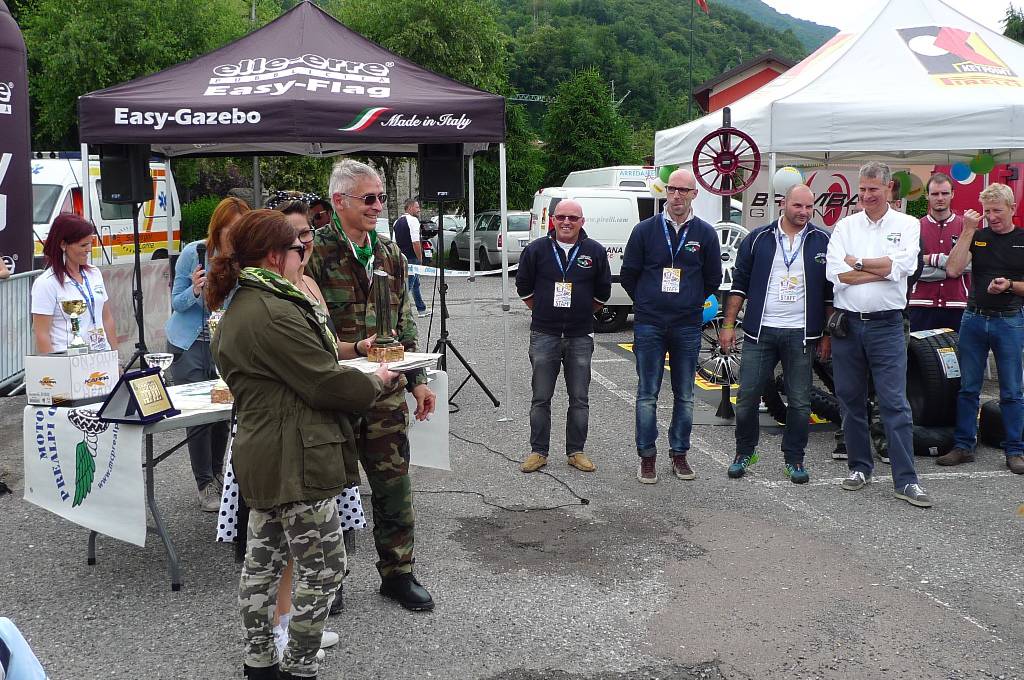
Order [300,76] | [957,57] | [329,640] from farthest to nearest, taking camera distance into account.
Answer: [957,57]
[300,76]
[329,640]

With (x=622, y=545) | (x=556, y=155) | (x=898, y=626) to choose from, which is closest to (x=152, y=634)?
(x=622, y=545)

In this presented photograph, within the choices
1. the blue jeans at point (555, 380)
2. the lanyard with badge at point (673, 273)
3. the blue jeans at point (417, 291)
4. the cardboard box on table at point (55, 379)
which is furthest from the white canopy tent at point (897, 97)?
the cardboard box on table at point (55, 379)

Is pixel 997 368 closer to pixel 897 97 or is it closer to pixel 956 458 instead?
pixel 956 458

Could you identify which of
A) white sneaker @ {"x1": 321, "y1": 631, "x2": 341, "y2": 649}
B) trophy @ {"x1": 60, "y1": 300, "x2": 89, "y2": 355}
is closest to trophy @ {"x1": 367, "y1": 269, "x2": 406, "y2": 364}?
white sneaker @ {"x1": 321, "y1": 631, "x2": 341, "y2": 649}

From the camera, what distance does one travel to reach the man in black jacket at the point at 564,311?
6410 millimetres

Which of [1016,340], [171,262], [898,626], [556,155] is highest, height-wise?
[556,155]

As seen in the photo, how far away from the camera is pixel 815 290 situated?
608 centimetres

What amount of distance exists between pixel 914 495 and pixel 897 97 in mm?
4385

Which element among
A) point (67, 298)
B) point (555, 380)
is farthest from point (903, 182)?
point (67, 298)

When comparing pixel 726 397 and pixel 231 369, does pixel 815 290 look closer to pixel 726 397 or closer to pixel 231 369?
pixel 726 397

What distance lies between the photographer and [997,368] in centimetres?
656

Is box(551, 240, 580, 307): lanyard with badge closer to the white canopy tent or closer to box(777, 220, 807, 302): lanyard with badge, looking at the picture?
box(777, 220, 807, 302): lanyard with badge

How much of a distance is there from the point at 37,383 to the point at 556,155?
38561mm

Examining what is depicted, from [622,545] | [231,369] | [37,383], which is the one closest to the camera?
[231,369]
